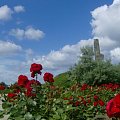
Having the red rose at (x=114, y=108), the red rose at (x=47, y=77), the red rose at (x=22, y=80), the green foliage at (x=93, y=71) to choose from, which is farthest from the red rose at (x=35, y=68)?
the green foliage at (x=93, y=71)

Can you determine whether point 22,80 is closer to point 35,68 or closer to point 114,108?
point 35,68

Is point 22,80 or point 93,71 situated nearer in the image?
point 22,80

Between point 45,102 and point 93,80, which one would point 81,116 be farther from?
point 93,80

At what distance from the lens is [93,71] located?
2328 cm

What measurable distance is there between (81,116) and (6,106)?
5.49 ft

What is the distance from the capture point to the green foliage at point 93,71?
22984 millimetres

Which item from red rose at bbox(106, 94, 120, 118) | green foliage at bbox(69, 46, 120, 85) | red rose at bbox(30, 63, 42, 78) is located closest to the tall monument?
green foliage at bbox(69, 46, 120, 85)

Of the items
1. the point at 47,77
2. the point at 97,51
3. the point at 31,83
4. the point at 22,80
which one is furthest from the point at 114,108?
the point at 97,51

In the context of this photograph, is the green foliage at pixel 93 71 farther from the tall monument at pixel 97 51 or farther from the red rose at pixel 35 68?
the red rose at pixel 35 68

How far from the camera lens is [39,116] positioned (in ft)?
19.4

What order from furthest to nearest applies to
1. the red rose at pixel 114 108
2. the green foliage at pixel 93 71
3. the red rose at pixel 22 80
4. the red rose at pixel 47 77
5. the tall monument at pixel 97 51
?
the tall monument at pixel 97 51 → the green foliage at pixel 93 71 → the red rose at pixel 47 77 → the red rose at pixel 22 80 → the red rose at pixel 114 108

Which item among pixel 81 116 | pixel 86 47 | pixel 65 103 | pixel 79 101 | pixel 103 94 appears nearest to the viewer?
pixel 65 103

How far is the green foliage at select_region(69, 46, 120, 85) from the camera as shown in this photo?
23.0 m

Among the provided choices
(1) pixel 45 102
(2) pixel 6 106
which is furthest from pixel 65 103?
(2) pixel 6 106
